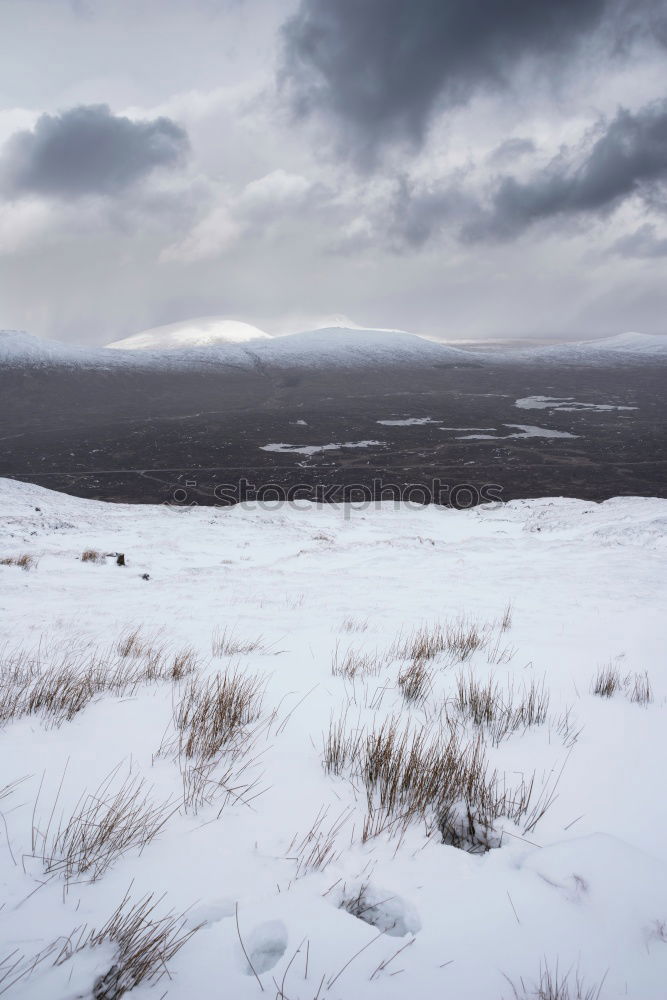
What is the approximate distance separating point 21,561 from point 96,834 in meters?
9.18

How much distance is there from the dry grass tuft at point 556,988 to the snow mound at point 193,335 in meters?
161

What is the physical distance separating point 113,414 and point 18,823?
5932cm

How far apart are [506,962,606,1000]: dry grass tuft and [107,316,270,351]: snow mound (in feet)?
530

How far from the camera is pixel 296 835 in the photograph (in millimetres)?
1688

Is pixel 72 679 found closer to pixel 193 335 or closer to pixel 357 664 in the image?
pixel 357 664

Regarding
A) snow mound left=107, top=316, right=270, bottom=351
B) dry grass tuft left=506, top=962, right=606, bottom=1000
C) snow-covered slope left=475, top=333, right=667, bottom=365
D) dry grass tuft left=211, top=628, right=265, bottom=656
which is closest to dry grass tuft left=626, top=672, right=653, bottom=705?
dry grass tuft left=506, top=962, right=606, bottom=1000

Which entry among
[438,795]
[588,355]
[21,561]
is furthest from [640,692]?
[588,355]

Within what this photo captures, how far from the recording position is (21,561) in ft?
30.0

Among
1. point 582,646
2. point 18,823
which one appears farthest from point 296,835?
point 582,646

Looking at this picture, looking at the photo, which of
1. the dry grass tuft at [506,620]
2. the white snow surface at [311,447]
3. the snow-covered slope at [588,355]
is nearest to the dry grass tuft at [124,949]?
the dry grass tuft at [506,620]

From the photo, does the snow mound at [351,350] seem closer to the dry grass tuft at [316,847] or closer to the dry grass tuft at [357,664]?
the dry grass tuft at [357,664]

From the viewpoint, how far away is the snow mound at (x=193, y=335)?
15938 centimetres

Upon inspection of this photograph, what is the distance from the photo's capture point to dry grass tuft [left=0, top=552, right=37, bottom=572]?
894cm

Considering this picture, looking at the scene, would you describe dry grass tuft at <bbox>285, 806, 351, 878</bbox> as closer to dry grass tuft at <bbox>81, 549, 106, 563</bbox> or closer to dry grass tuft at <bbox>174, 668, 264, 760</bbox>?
dry grass tuft at <bbox>174, 668, 264, 760</bbox>
